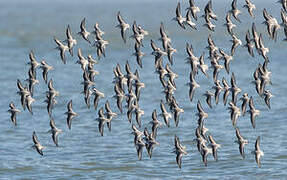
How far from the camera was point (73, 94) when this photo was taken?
7144 cm

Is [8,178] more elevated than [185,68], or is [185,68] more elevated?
[185,68]

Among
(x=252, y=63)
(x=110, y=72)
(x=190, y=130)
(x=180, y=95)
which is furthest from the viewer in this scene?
(x=252, y=63)

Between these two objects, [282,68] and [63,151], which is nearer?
[63,151]

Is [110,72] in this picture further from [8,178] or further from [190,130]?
[8,178]

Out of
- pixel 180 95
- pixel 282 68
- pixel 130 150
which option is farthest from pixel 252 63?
pixel 130 150

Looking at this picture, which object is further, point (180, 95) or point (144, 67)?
point (144, 67)

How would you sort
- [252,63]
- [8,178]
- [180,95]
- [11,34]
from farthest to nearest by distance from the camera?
[11,34]
[252,63]
[180,95]
[8,178]

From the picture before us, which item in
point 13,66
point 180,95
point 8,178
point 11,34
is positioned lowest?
point 8,178

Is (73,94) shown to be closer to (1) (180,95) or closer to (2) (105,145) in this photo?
(1) (180,95)

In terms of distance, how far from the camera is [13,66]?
88.8m

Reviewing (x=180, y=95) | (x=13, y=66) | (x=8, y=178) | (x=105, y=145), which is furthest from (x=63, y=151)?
(x=13, y=66)

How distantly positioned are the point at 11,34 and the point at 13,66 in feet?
136

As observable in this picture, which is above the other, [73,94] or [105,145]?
[73,94]

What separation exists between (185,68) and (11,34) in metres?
49.4
